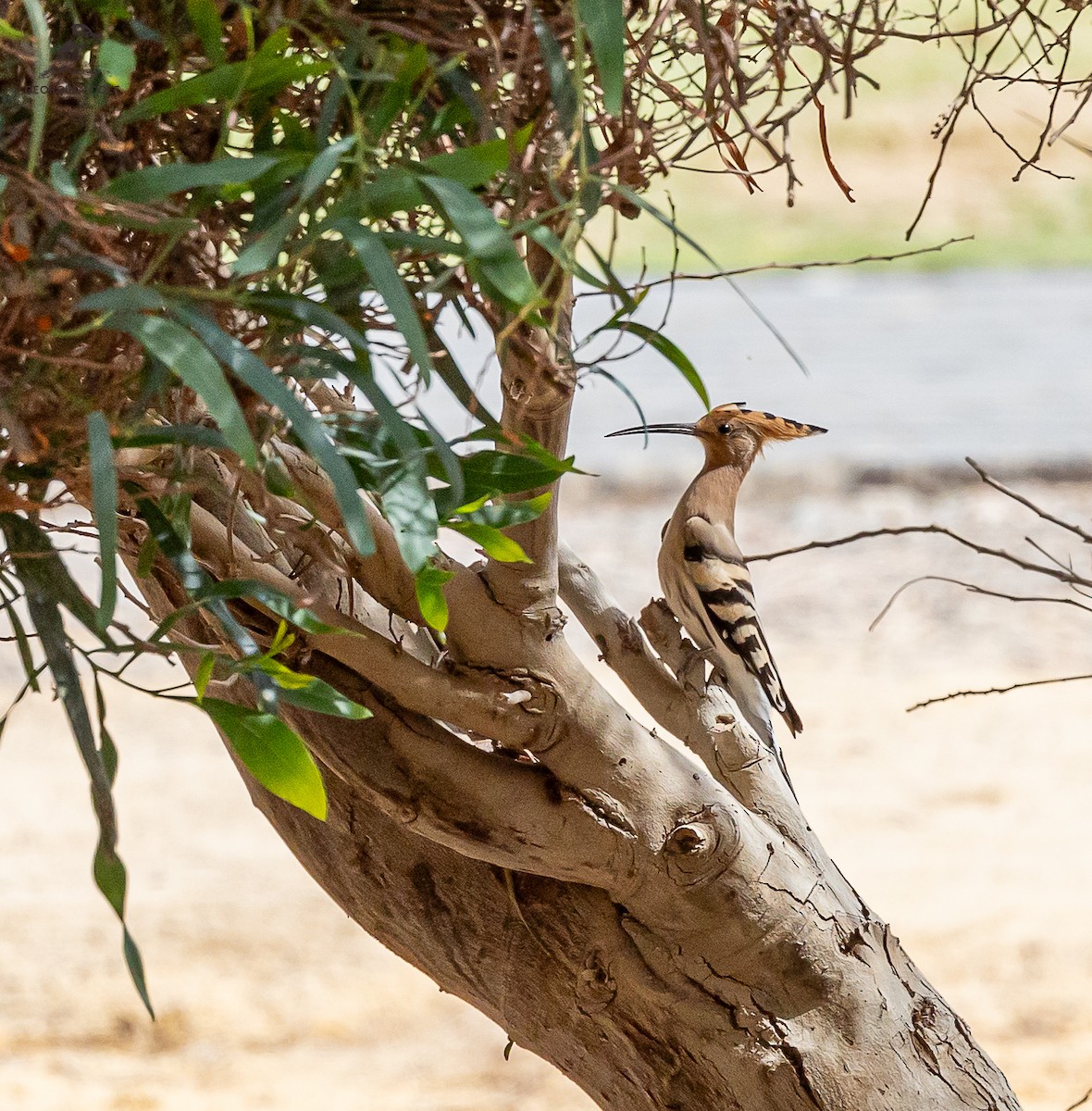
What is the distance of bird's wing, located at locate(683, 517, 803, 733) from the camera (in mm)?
1239

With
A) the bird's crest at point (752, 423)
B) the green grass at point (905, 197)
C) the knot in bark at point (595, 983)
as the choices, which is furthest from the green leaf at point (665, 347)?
the green grass at point (905, 197)

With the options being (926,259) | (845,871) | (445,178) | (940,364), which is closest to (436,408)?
(940,364)

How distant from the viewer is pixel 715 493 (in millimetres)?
1325

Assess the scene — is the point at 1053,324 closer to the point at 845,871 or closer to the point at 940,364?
the point at 940,364

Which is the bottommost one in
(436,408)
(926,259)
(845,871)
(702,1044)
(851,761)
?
(702,1044)

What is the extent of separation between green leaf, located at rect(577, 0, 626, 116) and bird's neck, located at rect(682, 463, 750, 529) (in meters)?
0.80

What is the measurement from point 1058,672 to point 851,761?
65 cm

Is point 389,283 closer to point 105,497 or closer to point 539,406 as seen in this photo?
point 105,497

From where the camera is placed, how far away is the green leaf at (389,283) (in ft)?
1.70

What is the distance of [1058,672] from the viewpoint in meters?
3.55

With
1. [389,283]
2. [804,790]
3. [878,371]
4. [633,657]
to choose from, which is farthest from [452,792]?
[878,371]

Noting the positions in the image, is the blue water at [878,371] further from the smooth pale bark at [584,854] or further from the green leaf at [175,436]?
the green leaf at [175,436]

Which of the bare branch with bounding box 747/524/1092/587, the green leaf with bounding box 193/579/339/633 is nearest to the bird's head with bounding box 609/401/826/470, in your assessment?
the bare branch with bounding box 747/524/1092/587

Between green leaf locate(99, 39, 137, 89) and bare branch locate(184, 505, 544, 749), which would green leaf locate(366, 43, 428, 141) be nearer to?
green leaf locate(99, 39, 137, 89)
